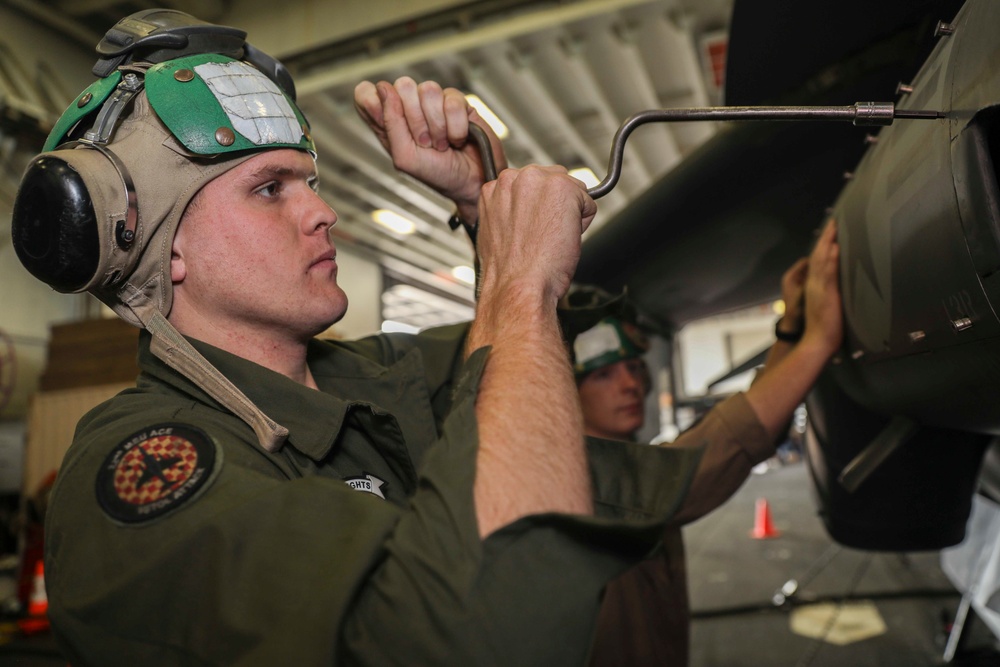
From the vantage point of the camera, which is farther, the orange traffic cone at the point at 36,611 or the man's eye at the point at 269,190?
the orange traffic cone at the point at 36,611

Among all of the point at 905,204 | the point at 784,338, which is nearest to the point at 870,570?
the point at 784,338

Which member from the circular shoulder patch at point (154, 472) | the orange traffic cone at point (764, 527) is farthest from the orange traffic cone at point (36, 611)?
the orange traffic cone at point (764, 527)

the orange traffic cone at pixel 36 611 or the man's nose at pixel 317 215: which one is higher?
the man's nose at pixel 317 215

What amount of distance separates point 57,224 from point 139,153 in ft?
0.50

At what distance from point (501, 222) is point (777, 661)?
113 inches

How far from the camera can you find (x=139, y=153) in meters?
0.94

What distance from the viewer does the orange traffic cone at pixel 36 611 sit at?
3344mm

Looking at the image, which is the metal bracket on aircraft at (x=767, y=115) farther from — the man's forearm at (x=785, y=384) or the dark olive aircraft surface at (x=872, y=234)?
the man's forearm at (x=785, y=384)

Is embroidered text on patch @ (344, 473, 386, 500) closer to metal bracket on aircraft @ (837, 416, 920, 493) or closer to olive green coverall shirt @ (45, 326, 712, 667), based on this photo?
olive green coverall shirt @ (45, 326, 712, 667)

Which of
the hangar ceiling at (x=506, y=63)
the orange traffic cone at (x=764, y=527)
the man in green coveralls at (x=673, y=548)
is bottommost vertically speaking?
the orange traffic cone at (x=764, y=527)

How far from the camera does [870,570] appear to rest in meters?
4.34

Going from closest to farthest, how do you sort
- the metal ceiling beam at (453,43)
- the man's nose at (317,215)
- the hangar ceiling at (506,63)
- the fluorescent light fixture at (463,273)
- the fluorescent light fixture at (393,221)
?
the man's nose at (317,215) → the metal ceiling beam at (453,43) → the hangar ceiling at (506,63) → the fluorescent light fixture at (393,221) → the fluorescent light fixture at (463,273)

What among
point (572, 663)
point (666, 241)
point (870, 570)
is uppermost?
point (666, 241)

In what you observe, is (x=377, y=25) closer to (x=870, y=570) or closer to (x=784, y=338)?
(x=784, y=338)
